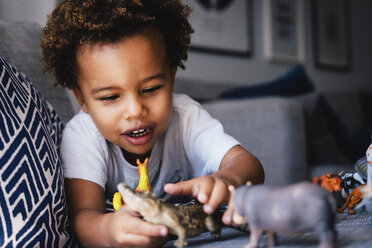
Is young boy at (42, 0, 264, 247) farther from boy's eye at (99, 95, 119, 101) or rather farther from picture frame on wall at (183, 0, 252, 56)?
picture frame on wall at (183, 0, 252, 56)

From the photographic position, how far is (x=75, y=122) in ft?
3.35

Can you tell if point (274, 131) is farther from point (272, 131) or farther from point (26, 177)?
point (26, 177)

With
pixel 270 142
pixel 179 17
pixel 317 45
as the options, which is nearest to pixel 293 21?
pixel 317 45

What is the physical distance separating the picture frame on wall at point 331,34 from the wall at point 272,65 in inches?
2.7

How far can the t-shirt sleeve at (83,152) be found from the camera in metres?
0.92

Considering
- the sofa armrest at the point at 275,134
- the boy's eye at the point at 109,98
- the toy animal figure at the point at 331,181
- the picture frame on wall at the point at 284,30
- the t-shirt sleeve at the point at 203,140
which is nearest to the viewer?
the toy animal figure at the point at 331,181

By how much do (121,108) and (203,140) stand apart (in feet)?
0.83

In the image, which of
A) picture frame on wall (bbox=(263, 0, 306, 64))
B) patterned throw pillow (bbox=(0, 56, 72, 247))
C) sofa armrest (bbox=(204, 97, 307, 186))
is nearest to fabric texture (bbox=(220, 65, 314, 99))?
sofa armrest (bbox=(204, 97, 307, 186))

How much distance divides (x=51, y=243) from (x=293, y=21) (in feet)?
10.9

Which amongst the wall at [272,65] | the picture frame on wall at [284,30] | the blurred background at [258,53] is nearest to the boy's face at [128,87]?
the blurred background at [258,53]

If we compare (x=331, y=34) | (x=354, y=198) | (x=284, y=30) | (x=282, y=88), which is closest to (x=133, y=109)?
(x=354, y=198)

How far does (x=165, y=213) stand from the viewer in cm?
59

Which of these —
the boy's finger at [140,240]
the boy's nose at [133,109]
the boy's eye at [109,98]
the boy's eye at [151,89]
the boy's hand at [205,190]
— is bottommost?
the boy's finger at [140,240]

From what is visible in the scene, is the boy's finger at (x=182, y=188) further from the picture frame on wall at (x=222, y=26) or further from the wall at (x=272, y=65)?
the picture frame on wall at (x=222, y=26)
